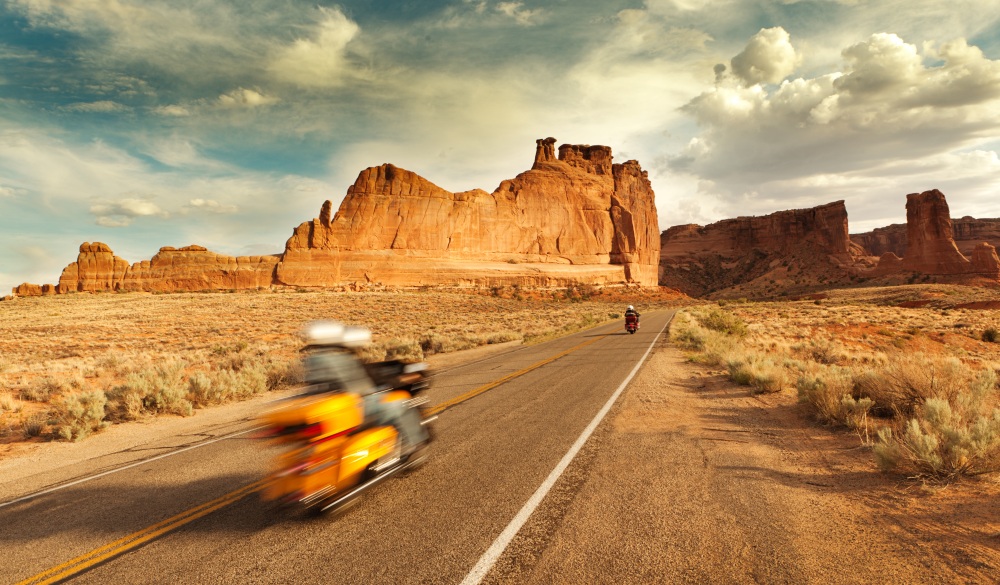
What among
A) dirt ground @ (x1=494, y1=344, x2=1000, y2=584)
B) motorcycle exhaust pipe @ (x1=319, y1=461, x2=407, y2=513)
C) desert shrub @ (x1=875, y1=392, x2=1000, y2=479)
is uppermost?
desert shrub @ (x1=875, y1=392, x2=1000, y2=479)

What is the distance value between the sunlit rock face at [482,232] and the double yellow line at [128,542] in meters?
85.9

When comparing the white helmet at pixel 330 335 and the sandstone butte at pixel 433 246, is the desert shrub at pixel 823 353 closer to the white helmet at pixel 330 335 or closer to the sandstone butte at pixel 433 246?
the white helmet at pixel 330 335

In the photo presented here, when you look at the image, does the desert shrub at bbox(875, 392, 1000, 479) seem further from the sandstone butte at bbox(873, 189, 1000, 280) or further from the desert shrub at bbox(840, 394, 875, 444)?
the sandstone butte at bbox(873, 189, 1000, 280)

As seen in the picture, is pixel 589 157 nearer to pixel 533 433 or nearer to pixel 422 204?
pixel 422 204

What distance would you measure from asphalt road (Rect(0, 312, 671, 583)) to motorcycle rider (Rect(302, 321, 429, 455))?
2.82 ft

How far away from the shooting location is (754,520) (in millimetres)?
4082

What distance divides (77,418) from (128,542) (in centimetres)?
702

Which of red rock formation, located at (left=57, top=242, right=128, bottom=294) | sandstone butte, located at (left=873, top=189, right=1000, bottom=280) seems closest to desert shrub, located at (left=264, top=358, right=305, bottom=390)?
red rock formation, located at (left=57, top=242, right=128, bottom=294)

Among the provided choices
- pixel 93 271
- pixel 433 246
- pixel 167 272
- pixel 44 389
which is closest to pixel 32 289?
pixel 93 271

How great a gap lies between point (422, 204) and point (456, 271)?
672 inches

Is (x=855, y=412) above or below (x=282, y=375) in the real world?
above

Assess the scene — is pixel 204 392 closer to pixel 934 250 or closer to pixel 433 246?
pixel 433 246

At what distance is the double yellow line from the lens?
3.75 metres

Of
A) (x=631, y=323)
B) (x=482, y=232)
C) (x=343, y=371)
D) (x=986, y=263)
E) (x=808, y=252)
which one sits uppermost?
(x=482, y=232)
